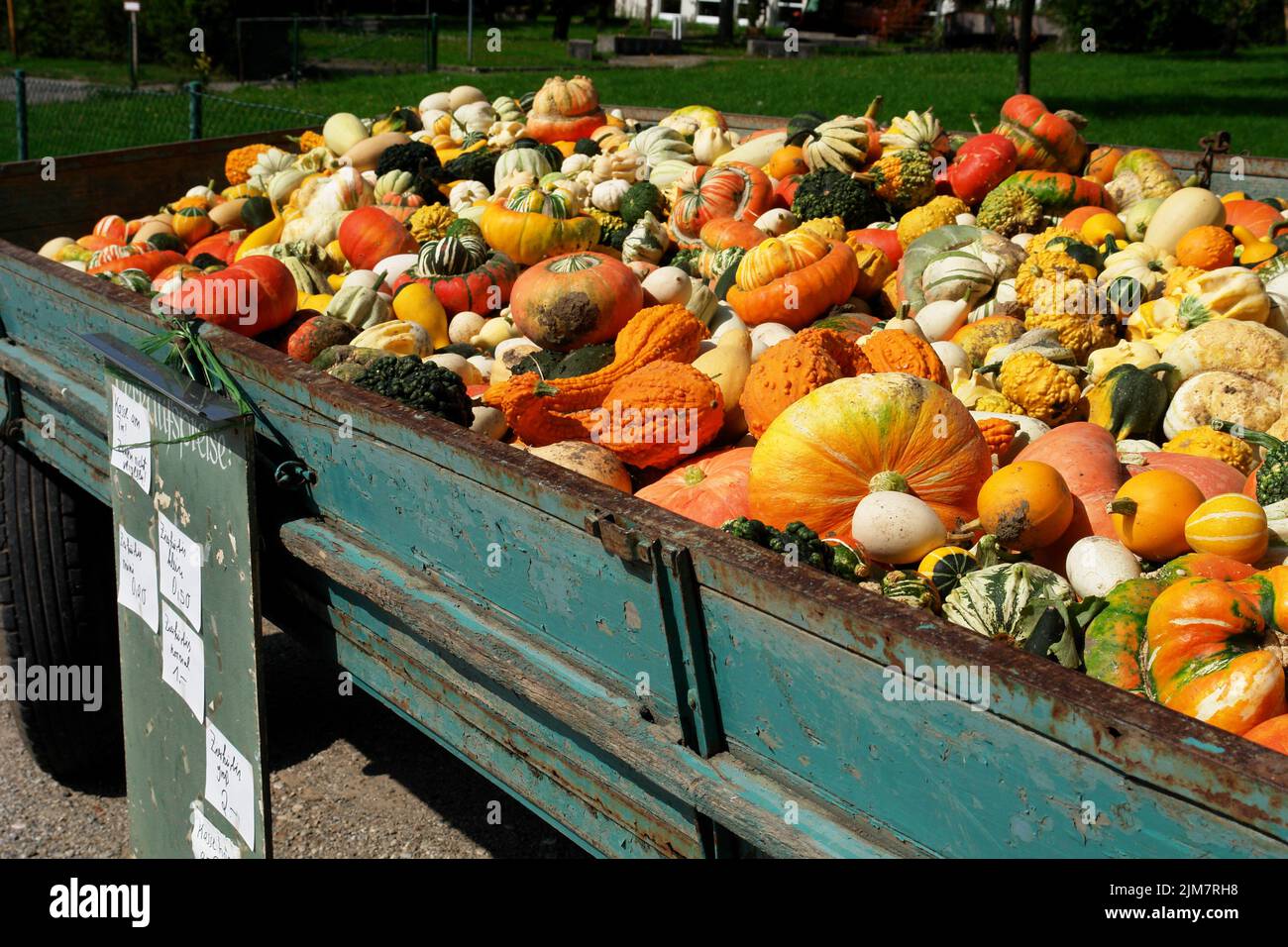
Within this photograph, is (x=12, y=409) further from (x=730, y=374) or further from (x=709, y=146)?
(x=709, y=146)

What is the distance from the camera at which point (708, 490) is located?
2902mm

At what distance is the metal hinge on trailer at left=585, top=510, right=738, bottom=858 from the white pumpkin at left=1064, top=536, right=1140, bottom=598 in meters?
0.92

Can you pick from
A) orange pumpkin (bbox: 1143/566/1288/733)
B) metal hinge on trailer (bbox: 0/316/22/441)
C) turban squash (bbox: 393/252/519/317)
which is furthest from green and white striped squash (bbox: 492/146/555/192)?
orange pumpkin (bbox: 1143/566/1288/733)

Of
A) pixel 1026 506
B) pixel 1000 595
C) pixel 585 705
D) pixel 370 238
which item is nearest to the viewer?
pixel 585 705

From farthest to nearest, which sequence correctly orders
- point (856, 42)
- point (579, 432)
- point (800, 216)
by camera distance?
point (856, 42) → point (800, 216) → point (579, 432)

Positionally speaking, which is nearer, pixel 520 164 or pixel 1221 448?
pixel 1221 448

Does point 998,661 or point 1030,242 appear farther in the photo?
point 1030,242

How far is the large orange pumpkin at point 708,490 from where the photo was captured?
284cm

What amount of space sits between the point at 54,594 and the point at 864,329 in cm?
266

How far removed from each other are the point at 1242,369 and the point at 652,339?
5.25ft

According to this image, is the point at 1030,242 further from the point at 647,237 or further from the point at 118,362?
the point at 118,362

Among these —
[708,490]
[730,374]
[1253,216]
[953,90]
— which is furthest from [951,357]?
[953,90]

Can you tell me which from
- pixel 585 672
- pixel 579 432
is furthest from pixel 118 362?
pixel 585 672

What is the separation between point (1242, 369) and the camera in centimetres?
338
